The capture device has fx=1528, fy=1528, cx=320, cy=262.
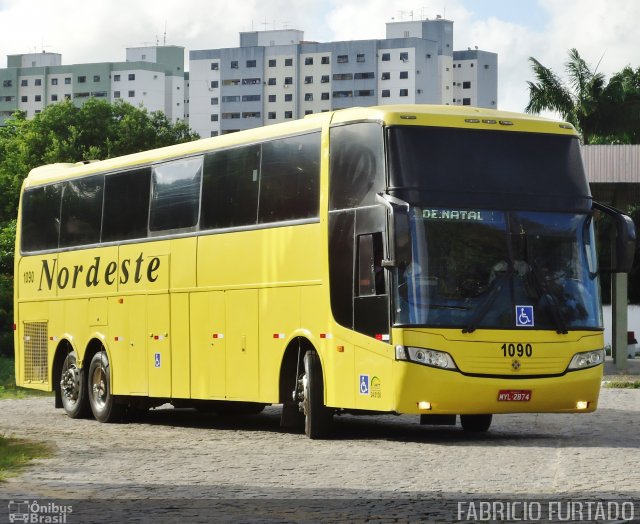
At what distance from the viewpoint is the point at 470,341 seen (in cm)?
1658

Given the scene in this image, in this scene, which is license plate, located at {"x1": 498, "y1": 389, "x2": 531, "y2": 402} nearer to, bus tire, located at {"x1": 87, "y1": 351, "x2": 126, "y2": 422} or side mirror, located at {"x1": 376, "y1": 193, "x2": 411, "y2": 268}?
side mirror, located at {"x1": 376, "y1": 193, "x2": 411, "y2": 268}

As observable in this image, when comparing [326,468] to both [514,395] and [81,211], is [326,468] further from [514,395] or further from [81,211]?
[81,211]

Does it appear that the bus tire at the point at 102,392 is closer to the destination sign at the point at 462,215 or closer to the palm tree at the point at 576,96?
the destination sign at the point at 462,215

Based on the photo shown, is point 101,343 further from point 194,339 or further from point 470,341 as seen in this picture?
point 470,341

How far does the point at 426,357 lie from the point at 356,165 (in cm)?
243

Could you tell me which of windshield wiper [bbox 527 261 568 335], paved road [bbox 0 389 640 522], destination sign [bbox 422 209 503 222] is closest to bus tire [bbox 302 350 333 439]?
paved road [bbox 0 389 640 522]

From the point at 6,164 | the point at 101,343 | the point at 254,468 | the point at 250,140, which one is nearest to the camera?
the point at 254,468

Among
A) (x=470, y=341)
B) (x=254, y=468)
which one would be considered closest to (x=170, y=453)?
(x=254, y=468)

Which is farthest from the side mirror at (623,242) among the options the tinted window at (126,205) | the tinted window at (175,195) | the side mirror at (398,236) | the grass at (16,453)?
the tinted window at (126,205)

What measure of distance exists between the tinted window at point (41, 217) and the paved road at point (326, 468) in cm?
440

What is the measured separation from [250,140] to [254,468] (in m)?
6.44

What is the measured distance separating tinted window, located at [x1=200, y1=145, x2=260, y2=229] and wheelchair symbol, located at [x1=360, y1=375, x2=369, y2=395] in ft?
10.4

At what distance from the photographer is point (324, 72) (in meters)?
194

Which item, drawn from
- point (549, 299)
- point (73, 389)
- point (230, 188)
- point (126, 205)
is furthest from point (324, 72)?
point (549, 299)
